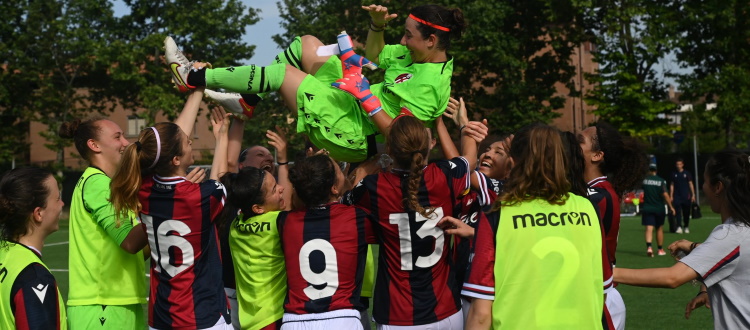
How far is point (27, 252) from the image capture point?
14.0 ft

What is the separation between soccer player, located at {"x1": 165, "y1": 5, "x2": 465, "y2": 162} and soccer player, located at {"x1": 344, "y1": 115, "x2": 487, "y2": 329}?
1.76 feet

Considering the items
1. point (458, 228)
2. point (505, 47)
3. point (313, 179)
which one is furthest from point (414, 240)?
point (505, 47)

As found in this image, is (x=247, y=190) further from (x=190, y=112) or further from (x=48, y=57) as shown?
(x=48, y=57)

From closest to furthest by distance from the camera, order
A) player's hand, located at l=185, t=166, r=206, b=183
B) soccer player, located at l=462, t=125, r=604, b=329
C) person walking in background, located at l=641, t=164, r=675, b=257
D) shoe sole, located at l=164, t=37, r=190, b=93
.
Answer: soccer player, located at l=462, t=125, r=604, b=329 < player's hand, located at l=185, t=166, r=206, b=183 < shoe sole, located at l=164, t=37, r=190, b=93 < person walking in background, located at l=641, t=164, r=675, b=257

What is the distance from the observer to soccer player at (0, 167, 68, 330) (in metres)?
4.06

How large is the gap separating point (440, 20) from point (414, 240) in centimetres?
158

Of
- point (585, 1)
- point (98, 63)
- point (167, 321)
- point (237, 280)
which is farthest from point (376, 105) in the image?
point (98, 63)

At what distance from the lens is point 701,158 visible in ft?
117

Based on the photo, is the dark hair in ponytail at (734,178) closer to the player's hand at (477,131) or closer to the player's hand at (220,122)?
the player's hand at (477,131)

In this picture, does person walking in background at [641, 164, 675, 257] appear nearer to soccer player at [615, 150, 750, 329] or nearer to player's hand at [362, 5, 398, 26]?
player's hand at [362, 5, 398, 26]

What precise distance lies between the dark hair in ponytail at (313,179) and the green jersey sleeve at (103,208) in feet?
3.34

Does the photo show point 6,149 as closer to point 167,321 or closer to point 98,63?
point 98,63

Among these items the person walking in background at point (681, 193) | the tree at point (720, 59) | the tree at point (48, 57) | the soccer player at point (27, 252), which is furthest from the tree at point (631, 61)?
the soccer player at point (27, 252)

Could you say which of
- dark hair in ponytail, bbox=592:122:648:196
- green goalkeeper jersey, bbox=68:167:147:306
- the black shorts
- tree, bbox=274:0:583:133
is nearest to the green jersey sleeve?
green goalkeeper jersey, bbox=68:167:147:306
